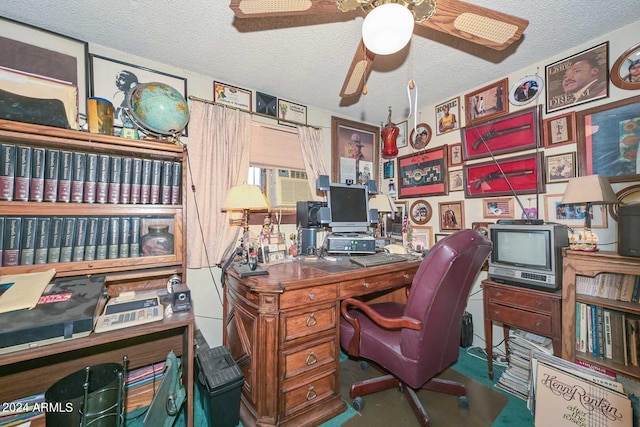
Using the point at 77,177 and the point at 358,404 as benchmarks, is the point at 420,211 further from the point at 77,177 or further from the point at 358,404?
the point at 77,177

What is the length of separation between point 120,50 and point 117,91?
Answer: 0.32 m

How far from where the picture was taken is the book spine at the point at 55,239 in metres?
1.35

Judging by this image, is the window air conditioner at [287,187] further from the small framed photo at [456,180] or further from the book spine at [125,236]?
the small framed photo at [456,180]

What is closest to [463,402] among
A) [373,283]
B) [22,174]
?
[373,283]

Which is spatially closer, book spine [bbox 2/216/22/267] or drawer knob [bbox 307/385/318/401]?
book spine [bbox 2/216/22/267]

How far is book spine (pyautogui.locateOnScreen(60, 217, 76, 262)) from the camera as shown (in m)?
1.38

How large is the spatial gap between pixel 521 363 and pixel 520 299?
1.57 feet

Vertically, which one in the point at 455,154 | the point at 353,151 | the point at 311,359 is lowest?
the point at 311,359

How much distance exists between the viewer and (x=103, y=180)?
1.49 m

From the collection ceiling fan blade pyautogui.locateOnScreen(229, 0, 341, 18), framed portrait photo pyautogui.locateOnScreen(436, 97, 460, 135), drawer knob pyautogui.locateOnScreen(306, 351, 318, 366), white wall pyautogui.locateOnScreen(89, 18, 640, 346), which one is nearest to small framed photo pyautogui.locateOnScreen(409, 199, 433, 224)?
white wall pyautogui.locateOnScreen(89, 18, 640, 346)

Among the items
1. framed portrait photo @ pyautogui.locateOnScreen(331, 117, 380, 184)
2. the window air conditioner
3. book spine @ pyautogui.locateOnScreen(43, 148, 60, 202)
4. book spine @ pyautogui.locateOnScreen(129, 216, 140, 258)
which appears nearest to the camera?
book spine @ pyautogui.locateOnScreen(43, 148, 60, 202)

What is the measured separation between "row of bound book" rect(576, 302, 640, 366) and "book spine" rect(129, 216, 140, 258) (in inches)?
116

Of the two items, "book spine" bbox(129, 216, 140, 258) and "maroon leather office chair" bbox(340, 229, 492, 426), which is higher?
"book spine" bbox(129, 216, 140, 258)

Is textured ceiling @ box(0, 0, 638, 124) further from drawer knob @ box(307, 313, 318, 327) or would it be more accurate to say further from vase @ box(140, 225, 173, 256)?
drawer knob @ box(307, 313, 318, 327)
